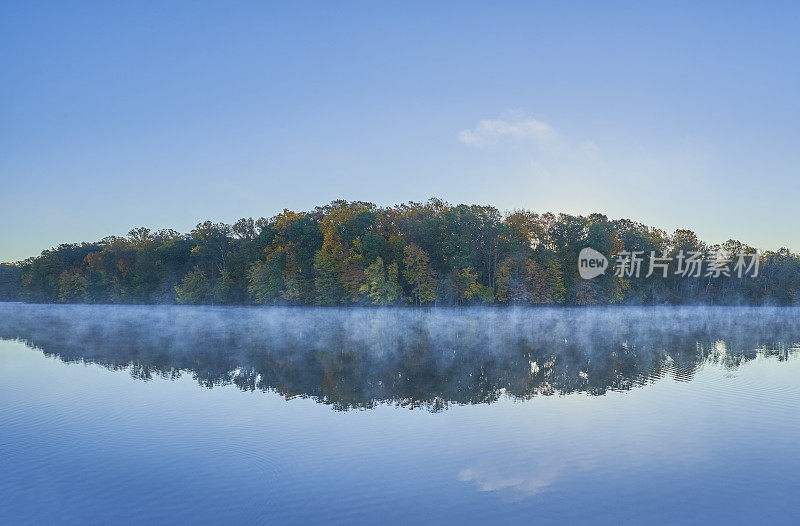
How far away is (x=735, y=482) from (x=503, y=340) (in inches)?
886

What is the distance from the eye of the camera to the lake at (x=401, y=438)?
855 cm

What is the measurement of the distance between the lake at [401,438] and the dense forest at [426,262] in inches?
1749

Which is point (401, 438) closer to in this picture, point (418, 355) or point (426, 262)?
point (418, 355)

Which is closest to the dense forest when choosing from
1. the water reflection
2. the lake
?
the water reflection

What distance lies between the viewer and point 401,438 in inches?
474

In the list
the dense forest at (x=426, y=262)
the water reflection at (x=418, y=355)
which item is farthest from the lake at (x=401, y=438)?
the dense forest at (x=426, y=262)

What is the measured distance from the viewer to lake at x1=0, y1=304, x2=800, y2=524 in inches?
336

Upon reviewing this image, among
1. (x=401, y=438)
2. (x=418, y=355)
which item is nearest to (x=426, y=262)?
(x=418, y=355)

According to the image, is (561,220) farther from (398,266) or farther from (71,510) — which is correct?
(71,510)

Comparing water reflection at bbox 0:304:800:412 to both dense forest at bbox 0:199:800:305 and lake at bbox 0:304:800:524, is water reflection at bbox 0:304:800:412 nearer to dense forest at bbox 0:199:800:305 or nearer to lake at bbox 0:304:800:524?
lake at bbox 0:304:800:524

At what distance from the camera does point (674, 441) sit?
11.9m

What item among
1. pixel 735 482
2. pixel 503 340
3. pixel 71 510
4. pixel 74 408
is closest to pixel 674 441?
pixel 735 482

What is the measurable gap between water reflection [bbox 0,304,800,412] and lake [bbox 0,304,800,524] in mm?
209

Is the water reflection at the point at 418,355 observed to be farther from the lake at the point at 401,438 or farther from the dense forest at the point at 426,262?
the dense forest at the point at 426,262
